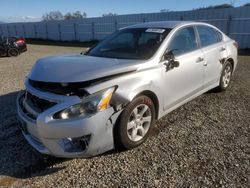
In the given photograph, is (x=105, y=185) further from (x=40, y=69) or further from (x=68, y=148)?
(x=40, y=69)

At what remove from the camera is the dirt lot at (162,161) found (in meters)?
2.85

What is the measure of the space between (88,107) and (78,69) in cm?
63

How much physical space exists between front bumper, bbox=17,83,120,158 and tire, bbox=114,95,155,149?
0.43ft

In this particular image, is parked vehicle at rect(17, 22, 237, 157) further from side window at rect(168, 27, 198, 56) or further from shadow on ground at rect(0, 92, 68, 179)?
shadow on ground at rect(0, 92, 68, 179)

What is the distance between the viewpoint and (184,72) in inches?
161

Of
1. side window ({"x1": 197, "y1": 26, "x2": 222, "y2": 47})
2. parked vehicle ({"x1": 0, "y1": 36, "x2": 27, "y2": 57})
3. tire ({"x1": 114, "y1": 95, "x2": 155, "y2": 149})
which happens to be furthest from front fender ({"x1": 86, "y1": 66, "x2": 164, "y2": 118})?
parked vehicle ({"x1": 0, "y1": 36, "x2": 27, "y2": 57})

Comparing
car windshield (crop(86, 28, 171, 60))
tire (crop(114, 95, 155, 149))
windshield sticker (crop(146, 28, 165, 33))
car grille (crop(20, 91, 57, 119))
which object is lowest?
tire (crop(114, 95, 155, 149))

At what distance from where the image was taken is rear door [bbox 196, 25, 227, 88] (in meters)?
4.77

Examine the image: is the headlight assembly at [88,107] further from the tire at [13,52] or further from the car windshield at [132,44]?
the tire at [13,52]

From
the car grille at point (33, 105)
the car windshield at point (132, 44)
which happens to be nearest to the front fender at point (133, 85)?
the car windshield at point (132, 44)

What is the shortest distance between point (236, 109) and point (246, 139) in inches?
49.3

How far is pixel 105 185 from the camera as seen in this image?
278 centimetres

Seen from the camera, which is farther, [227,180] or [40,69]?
[40,69]

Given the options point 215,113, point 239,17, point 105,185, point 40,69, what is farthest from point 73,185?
point 239,17
